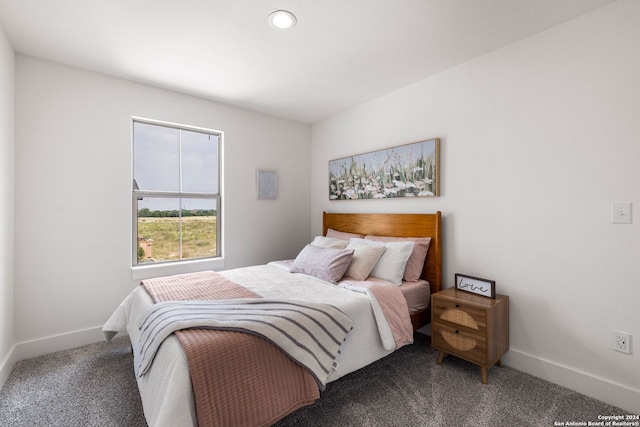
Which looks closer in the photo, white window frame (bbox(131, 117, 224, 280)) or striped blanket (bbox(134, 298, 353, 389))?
striped blanket (bbox(134, 298, 353, 389))

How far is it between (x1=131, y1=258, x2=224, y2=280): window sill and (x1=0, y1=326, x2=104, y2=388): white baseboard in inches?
22.9

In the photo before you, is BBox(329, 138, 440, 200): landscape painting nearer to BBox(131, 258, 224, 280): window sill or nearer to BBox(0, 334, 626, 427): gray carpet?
BBox(0, 334, 626, 427): gray carpet

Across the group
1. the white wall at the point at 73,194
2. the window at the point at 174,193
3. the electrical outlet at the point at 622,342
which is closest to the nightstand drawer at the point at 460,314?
the electrical outlet at the point at 622,342

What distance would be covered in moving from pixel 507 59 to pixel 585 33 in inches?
18.0

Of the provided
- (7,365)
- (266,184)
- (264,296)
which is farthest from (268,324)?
(266,184)

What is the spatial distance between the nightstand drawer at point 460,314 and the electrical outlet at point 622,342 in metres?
0.75

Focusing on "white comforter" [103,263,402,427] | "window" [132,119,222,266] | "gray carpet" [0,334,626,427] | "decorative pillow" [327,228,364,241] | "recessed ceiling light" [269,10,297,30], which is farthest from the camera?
"decorative pillow" [327,228,364,241]

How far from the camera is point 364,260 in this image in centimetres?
260

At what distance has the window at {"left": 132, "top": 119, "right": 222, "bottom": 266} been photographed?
3057mm

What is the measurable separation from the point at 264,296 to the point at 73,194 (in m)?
2.04

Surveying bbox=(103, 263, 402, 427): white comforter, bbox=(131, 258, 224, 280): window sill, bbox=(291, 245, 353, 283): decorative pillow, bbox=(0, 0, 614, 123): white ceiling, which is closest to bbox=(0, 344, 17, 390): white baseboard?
bbox=(103, 263, 402, 427): white comforter

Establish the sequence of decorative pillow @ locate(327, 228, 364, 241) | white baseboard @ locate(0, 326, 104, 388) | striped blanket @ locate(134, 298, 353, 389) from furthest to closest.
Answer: decorative pillow @ locate(327, 228, 364, 241)
white baseboard @ locate(0, 326, 104, 388)
striped blanket @ locate(134, 298, 353, 389)

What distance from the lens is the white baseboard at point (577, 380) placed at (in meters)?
1.75

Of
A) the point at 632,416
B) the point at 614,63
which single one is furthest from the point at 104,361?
the point at 614,63
